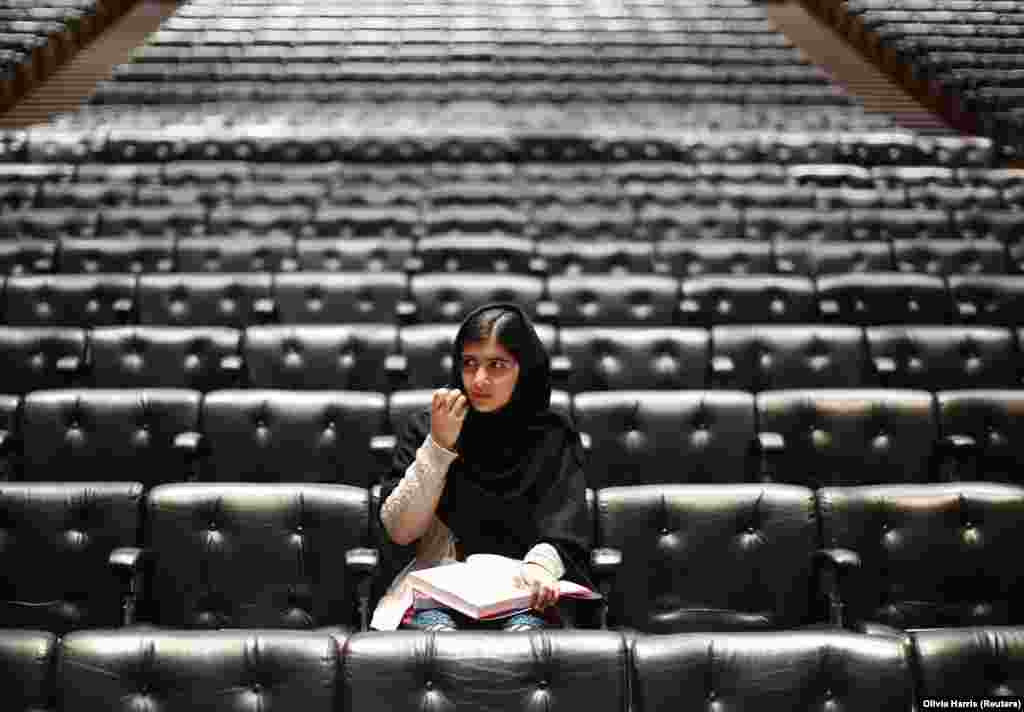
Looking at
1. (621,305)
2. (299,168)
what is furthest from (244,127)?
(621,305)

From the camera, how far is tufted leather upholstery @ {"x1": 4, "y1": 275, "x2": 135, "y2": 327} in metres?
1.90

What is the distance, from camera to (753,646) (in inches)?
32.1

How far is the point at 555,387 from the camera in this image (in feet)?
5.44

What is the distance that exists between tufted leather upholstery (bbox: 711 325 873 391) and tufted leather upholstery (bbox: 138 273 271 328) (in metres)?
0.98

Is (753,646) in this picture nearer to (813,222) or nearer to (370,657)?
(370,657)

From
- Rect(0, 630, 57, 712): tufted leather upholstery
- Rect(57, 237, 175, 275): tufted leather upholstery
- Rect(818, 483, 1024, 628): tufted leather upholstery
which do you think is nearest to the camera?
Rect(0, 630, 57, 712): tufted leather upholstery

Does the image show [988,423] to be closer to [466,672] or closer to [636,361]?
[636,361]

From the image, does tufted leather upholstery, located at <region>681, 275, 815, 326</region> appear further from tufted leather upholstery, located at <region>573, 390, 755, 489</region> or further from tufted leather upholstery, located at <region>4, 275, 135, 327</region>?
tufted leather upholstery, located at <region>4, 275, 135, 327</region>

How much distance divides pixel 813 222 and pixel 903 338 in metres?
0.85

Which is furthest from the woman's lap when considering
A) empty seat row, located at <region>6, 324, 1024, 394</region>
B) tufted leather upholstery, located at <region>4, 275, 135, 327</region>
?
tufted leather upholstery, located at <region>4, 275, 135, 327</region>

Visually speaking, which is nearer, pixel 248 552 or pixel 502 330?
pixel 502 330

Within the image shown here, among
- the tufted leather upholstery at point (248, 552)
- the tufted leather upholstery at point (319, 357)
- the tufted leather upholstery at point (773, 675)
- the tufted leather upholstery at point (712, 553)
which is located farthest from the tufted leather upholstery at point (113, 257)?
the tufted leather upholstery at point (773, 675)

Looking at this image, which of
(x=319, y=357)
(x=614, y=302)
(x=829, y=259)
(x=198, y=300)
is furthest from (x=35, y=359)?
(x=829, y=259)

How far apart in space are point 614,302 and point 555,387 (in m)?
0.36
